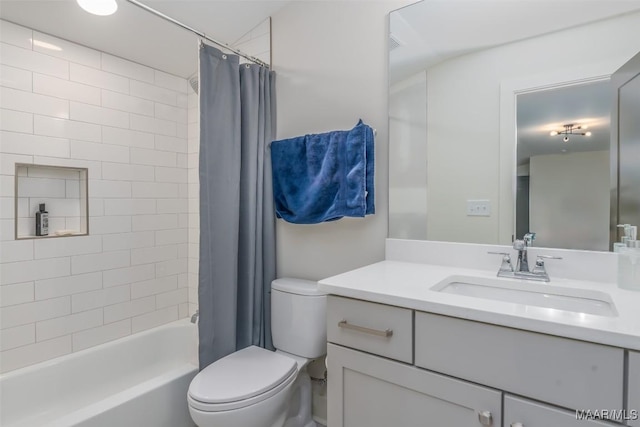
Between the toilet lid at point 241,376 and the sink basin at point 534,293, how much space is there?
831 mm

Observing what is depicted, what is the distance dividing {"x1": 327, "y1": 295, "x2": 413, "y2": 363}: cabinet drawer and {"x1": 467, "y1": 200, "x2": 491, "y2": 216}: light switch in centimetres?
64

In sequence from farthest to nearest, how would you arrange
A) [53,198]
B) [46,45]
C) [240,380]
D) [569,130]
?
1. [53,198]
2. [46,45]
3. [240,380]
4. [569,130]

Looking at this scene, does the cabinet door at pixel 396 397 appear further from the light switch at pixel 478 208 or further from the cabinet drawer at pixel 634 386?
the light switch at pixel 478 208

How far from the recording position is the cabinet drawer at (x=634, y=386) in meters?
0.66

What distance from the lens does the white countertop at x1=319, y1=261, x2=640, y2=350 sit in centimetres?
70

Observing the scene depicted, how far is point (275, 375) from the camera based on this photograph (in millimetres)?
1438

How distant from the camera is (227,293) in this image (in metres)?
1.67

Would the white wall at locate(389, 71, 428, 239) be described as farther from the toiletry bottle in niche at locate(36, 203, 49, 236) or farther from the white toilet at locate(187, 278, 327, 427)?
the toiletry bottle in niche at locate(36, 203, 49, 236)

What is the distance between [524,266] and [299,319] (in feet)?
3.36

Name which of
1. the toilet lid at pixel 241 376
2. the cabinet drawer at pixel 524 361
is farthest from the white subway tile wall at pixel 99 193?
the cabinet drawer at pixel 524 361

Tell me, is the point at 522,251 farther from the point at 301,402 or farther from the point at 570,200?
the point at 301,402

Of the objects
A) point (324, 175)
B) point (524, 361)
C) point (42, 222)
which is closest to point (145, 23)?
point (42, 222)

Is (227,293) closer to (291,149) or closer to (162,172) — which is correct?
(291,149)

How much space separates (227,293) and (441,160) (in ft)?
4.07
